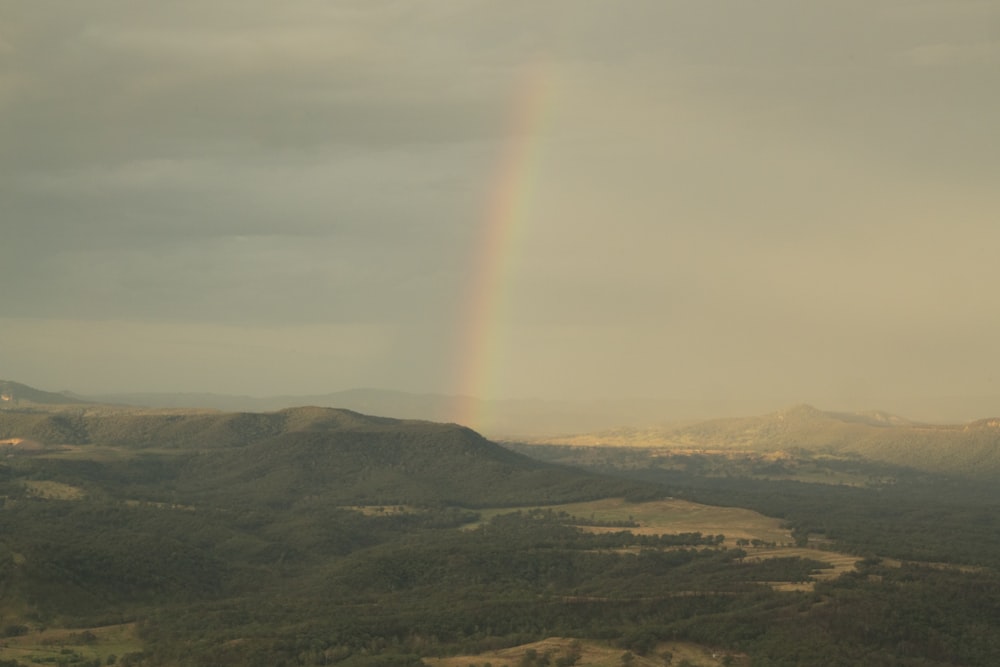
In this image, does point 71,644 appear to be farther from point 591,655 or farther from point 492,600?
point 591,655

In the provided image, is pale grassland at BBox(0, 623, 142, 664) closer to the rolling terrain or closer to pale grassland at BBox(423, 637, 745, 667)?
the rolling terrain

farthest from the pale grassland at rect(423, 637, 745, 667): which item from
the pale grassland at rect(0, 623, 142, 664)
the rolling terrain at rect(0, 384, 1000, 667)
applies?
the pale grassland at rect(0, 623, 142, 664)

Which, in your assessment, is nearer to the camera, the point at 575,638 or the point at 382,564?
the point at 575,638

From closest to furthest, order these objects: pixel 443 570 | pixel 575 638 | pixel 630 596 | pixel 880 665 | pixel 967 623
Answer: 1. pixel 880 665
2. pixel 575 638
3. pixel 967 623
4. pixel 630 596
5. pixel 443 570

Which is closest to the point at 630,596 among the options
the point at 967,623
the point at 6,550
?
the point at 967,623

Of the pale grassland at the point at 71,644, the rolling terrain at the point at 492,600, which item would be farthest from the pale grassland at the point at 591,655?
the pale grassland at the point at 71,644

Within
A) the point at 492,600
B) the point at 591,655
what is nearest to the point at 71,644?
the point at 492,600

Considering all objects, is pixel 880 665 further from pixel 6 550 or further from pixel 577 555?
pixel 6 550
